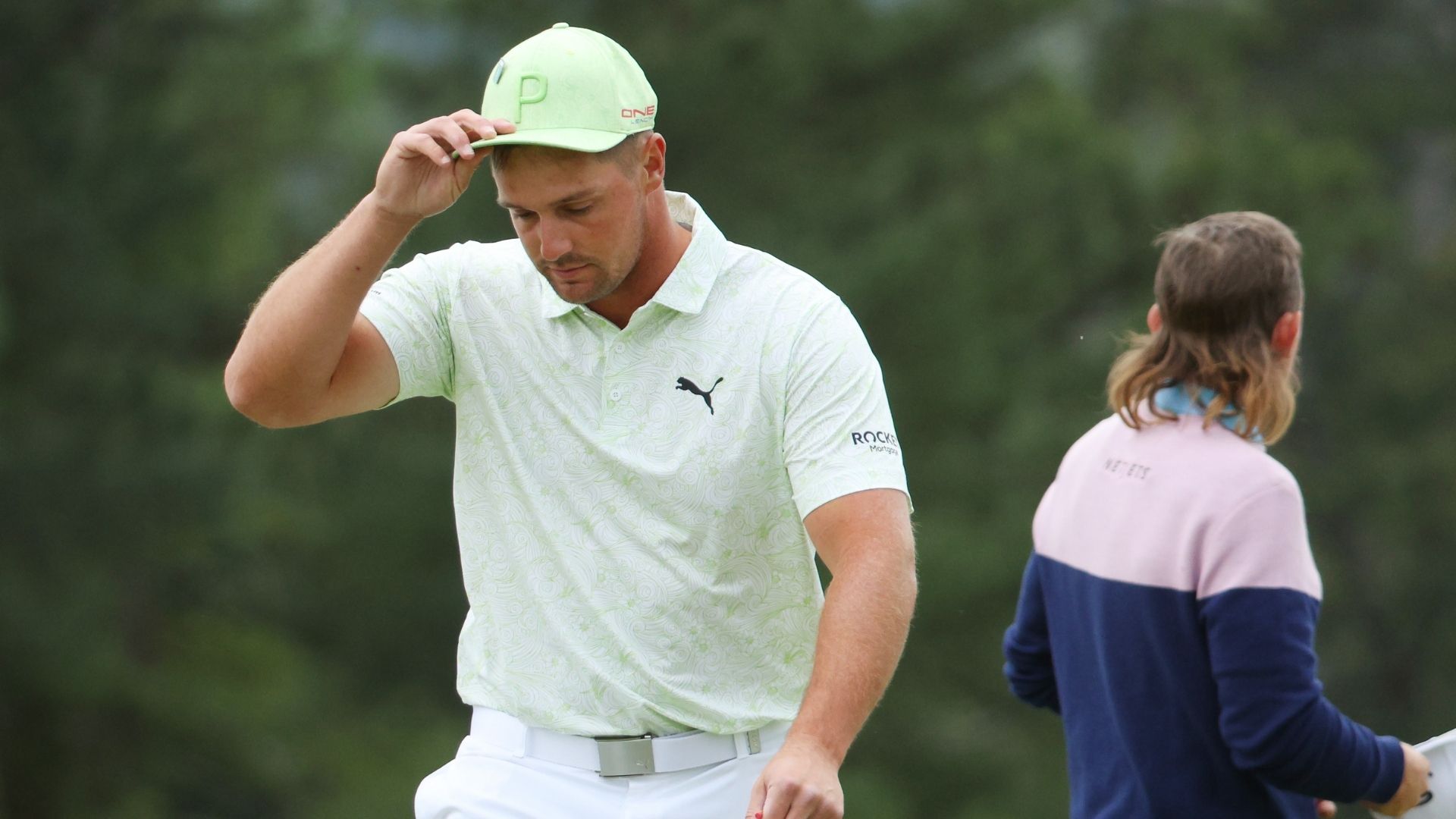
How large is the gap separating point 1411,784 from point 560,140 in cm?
166

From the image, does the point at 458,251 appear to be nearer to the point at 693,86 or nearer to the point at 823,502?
the point at 823,502

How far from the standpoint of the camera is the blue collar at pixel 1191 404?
3.19 m

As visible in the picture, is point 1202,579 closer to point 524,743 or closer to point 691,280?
point 691,280

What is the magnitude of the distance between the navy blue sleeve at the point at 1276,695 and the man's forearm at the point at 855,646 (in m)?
0.47

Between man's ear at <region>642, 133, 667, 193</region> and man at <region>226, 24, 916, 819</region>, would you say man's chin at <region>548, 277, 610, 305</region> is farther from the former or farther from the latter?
man's ear at <region>642, 133, 667, 193</region>

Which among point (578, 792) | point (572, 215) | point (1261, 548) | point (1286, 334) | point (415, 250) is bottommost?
point (415, 250)

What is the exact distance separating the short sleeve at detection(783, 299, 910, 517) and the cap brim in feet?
1.47

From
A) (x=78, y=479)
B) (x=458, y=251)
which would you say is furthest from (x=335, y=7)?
(x=458, y=251)

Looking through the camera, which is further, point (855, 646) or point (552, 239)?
point (552, 239)

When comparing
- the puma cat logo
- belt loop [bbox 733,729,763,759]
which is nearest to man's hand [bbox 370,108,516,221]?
the puma cat logo

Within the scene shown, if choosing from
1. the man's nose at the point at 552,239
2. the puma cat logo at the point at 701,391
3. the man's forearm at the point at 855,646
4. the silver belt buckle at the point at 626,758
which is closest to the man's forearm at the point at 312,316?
the man's nose at the point at 552,239

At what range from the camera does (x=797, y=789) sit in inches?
110

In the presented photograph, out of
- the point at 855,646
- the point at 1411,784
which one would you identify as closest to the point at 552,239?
the point at 855,646

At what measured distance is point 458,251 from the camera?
3.52 m
